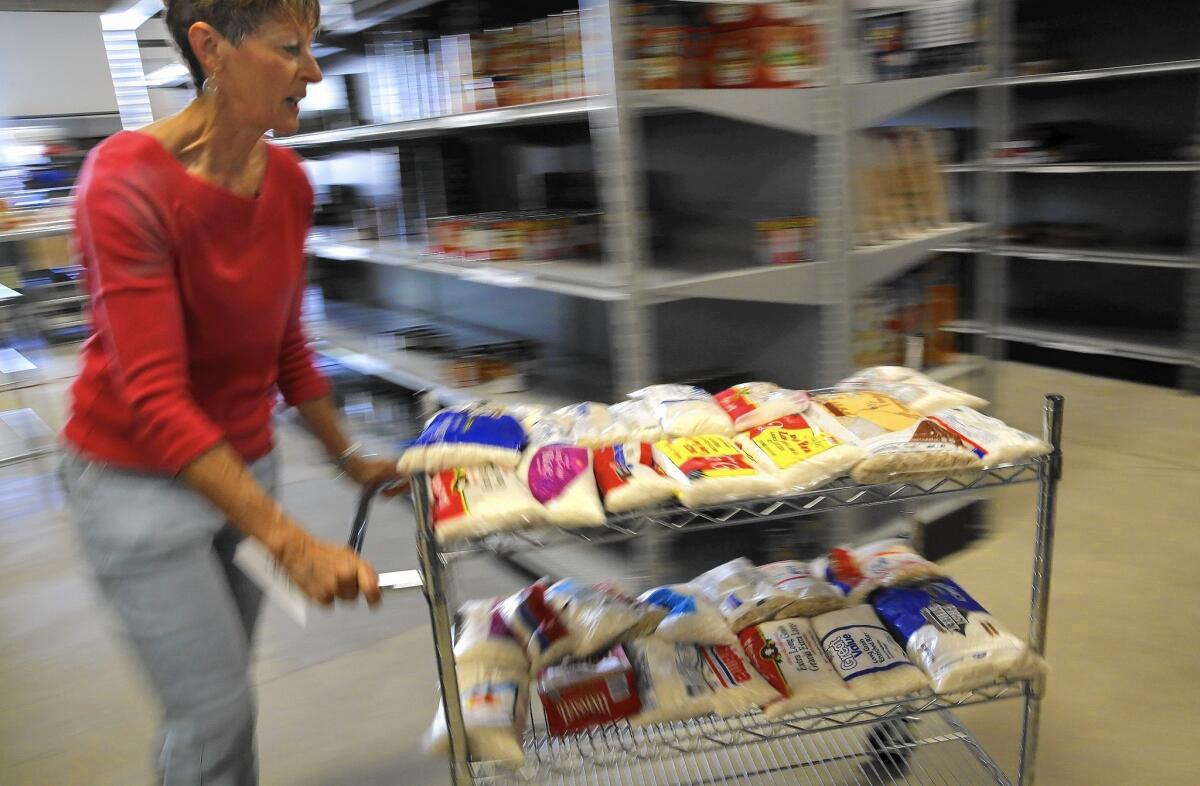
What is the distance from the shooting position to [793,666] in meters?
1.45

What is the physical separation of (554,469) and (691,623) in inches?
17.5

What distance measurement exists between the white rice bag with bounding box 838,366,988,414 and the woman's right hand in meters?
0.87

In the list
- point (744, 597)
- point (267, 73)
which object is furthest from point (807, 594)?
→ point (267, 73)

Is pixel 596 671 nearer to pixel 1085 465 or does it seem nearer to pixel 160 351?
pixel 160 351

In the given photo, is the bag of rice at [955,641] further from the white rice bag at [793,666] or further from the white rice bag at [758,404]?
the white rice bag at [758,404]

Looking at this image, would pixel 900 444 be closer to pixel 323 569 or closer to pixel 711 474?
pixel 711 474

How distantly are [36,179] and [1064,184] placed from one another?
7.97m

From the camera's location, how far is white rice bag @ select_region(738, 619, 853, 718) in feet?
4.61

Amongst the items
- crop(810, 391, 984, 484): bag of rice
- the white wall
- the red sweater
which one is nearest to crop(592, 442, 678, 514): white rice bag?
crop(810, 391, 984, 484): bag of rice

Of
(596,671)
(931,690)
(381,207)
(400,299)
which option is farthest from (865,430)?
(400,299)

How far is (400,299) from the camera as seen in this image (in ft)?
15.5

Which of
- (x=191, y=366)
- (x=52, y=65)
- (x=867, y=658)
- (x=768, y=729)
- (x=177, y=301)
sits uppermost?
(x=52, y=65)

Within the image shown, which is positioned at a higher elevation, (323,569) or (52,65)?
(52,65)

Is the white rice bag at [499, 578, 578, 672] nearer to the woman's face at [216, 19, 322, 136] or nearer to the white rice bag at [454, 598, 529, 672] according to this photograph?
the white rice bag at [454, 598, 529, 672]
